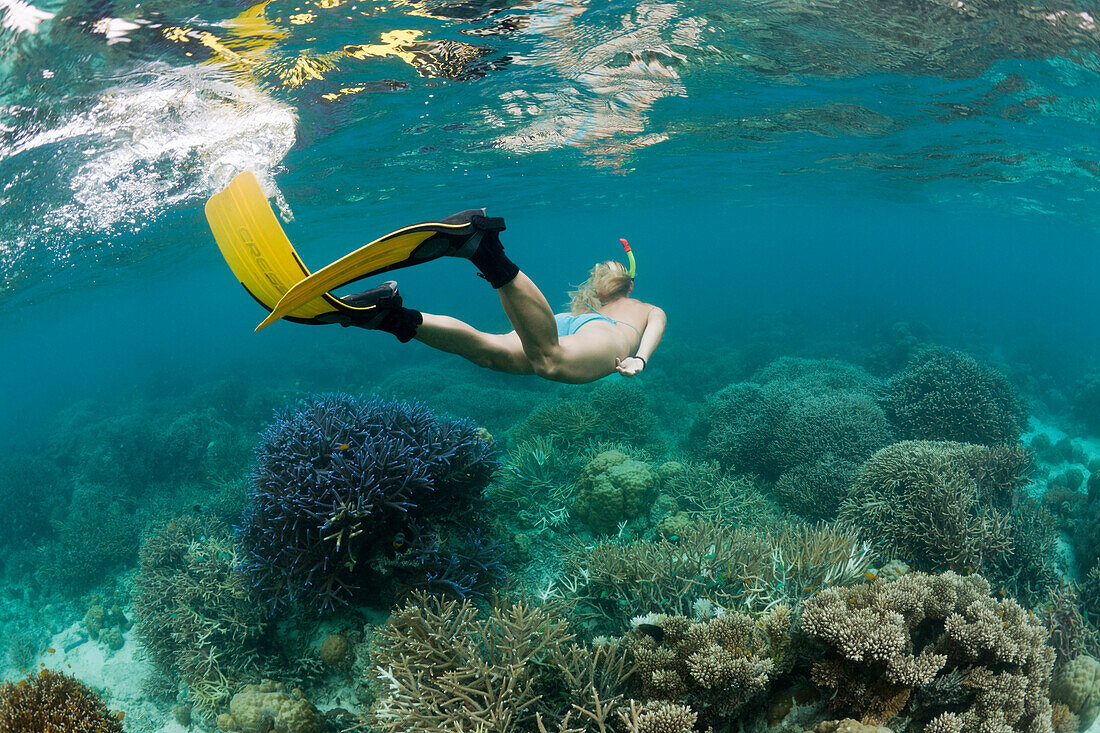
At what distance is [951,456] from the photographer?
7.55m

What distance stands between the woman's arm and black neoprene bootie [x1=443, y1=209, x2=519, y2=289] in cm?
174

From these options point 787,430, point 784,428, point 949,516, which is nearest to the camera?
point 949,516

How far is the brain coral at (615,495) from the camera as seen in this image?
757 centimetres

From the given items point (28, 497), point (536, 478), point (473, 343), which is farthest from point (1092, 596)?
point (28, 497)

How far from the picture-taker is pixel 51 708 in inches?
160

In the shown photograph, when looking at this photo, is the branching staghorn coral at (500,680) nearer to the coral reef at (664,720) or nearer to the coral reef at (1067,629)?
the coral reef at (664,720)

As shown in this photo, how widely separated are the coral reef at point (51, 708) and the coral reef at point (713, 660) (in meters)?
4.39

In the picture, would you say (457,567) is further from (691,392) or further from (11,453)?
(11,453)

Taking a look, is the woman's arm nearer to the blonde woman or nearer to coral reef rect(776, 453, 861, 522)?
the blonde woman

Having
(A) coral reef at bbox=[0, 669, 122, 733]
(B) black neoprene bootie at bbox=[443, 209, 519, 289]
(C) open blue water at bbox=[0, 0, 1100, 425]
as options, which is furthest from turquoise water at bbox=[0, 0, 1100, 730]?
(B) black neoprene bootie at bbox=[443, 209, 519, 289]

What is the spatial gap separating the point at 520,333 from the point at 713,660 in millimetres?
2716

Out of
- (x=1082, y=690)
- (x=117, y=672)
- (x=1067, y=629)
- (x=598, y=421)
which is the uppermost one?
(x=1082, y=690)

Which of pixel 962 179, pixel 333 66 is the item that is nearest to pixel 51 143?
pixel 333 66

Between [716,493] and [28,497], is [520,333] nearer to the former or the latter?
[716,493]
